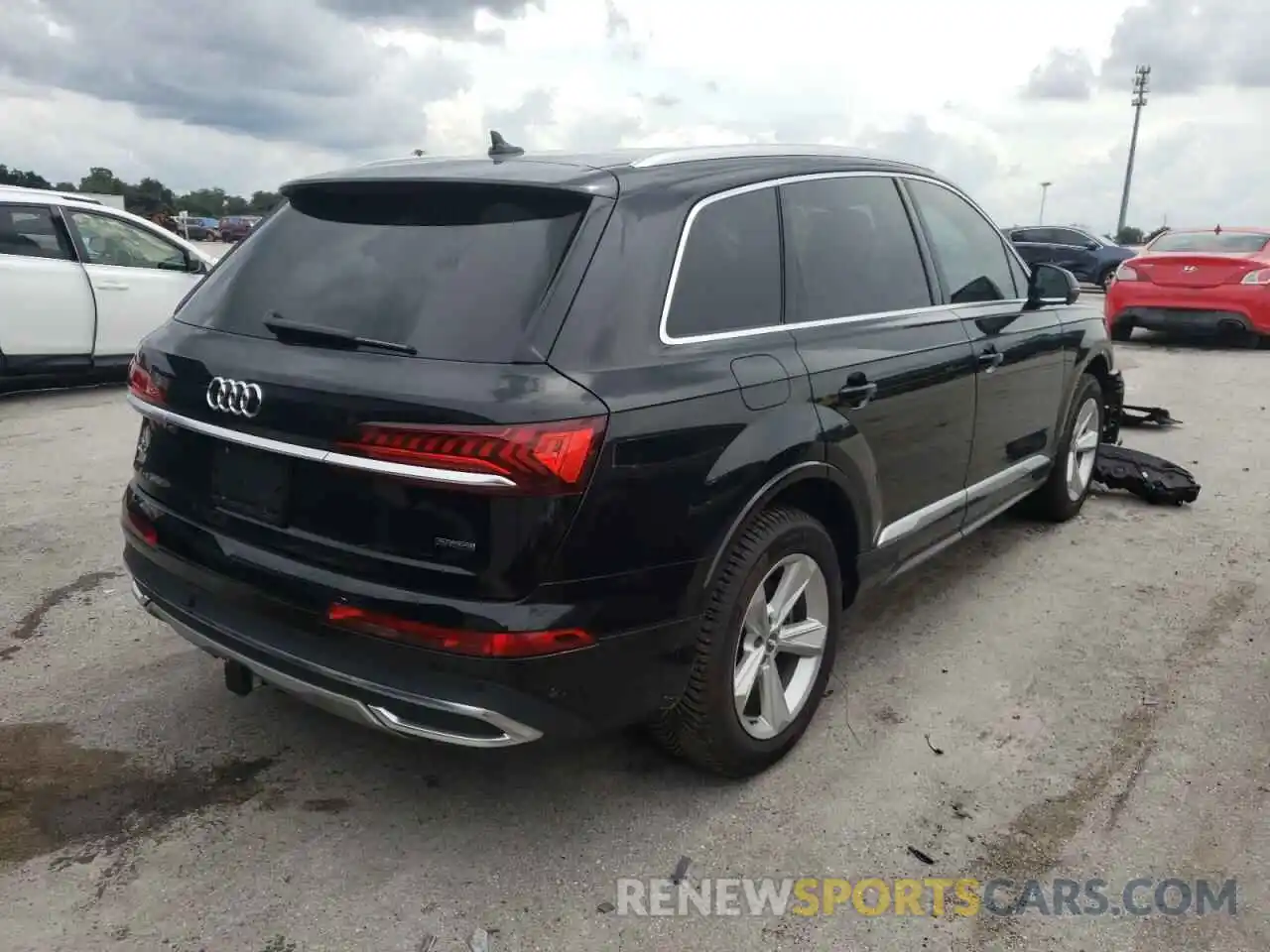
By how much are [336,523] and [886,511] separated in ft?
6.09

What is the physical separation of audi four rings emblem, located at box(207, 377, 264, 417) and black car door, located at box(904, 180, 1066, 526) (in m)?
2.56

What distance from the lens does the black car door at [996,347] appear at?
4042 mm

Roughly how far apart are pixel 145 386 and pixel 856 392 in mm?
2091

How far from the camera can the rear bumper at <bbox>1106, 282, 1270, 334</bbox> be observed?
1155 cm

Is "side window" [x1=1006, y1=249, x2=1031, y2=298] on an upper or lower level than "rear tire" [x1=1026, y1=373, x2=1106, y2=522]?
upper

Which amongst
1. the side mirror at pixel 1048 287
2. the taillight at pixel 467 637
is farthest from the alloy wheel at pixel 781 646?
the side mirror at pixel 1048 287

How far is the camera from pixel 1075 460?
543cm

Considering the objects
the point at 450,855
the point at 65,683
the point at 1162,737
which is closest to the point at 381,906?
the point at 450,855

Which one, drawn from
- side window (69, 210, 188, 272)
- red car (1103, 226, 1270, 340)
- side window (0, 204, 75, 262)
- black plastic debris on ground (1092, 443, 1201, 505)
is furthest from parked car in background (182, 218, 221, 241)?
black plastic debris on ground (1092, 443, 1201, 505)

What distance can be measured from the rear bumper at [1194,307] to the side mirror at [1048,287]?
8.27 metres

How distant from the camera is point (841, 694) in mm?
3590

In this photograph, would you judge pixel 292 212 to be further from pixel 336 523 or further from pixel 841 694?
pixel 841 694

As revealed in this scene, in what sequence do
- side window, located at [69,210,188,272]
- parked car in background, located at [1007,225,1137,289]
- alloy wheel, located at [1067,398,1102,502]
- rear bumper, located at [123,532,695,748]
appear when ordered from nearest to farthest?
rear bumper, located at [123,532,695,748] < alloy wheel, located at [1067,398,1102,502] < side window, located at [69,210,188,272] < parked car in background, located at [1007,225,1137,289]

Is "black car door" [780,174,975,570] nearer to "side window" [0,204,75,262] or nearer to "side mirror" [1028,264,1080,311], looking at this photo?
"side mirror" [1028,264,1080,311]
